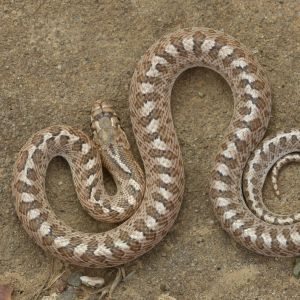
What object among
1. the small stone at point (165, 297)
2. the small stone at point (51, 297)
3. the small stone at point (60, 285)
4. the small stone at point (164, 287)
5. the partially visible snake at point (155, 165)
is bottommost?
the small stone at point (165, 297)

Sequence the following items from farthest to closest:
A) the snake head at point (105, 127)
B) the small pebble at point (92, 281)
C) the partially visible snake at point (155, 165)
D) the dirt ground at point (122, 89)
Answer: the snake head at point (105, 127), the dirt ground at point (122, 89), the small pebble at point (92, 281), the partially visible snake at point (155, 165)

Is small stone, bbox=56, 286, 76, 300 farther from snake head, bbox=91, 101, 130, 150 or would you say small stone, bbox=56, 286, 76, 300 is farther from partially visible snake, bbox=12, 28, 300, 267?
snake head, bbox=91, 101, 130, 150

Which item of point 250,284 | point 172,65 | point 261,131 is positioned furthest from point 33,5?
point 250,284

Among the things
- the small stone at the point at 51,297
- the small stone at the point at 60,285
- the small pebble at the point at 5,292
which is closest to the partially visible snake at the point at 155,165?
the small stone at the point at 60,285

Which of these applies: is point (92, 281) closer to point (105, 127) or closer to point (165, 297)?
point (165, 297)

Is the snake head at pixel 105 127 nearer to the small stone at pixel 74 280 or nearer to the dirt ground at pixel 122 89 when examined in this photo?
the dirt ground at pixel 122 89

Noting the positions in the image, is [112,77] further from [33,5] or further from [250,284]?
[250,284]
